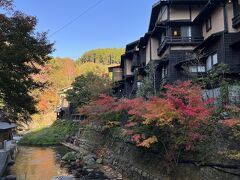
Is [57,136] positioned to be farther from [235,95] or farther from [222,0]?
[235,95]

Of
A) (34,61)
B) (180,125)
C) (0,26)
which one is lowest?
(180,125)

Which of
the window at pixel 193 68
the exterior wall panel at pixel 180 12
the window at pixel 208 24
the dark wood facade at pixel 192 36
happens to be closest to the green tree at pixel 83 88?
the dark wood facade at pixel 192 36

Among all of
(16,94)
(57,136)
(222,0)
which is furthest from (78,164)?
(57,136)

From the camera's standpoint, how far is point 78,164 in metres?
29.3

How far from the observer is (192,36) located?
30000mm

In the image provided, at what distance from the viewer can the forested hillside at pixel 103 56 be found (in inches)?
5659

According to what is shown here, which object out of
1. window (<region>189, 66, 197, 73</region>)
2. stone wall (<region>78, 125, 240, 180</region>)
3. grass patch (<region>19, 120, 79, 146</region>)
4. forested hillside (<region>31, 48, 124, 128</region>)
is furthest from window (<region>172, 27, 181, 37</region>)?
grass patch (<region>19, 120, 79, 146</region>)

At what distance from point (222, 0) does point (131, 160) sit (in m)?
14.9

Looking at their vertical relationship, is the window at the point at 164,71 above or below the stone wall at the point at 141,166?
above

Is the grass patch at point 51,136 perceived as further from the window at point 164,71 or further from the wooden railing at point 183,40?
the wooden railing at point 183,40

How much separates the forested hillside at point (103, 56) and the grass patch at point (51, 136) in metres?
87.0

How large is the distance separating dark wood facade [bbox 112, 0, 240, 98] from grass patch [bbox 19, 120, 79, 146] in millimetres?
20467

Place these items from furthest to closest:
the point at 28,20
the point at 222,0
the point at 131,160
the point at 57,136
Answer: the point at 57,136 → the point at 222,0 → the point at 131,160 → the point at 28,20

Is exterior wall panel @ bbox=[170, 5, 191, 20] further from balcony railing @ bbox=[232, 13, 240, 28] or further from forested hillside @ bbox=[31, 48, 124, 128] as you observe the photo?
forested hillside @ bbox=[31, 48, 124, 128]
